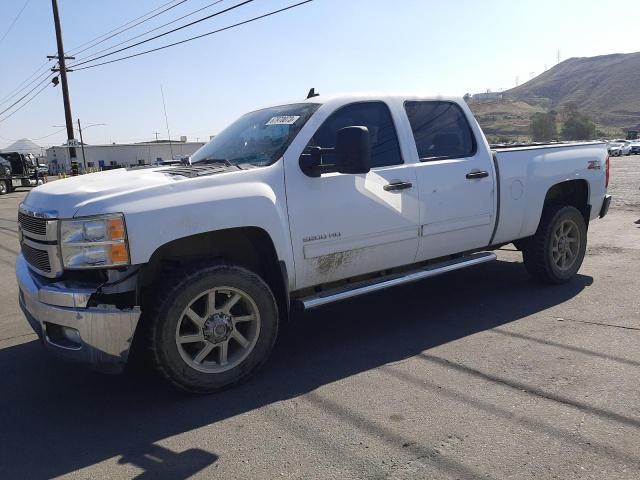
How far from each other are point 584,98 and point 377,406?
166m

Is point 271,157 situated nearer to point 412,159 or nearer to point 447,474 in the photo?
point 412,159

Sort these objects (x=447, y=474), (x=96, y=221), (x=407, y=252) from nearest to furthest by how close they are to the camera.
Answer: (x=447, y=474), (x=96, y=221), (x=407, y=252)

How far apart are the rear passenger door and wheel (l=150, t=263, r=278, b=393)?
1.65m

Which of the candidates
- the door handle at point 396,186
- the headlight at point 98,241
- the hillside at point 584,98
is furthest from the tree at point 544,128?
the headlight at point 98,241

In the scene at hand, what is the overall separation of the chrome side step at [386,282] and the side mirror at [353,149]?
0.93 meters

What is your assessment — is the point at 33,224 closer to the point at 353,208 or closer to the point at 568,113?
the point at 353,208

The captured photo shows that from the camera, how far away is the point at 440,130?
5000 mm

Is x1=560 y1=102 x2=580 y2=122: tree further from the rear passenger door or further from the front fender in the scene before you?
the front fender

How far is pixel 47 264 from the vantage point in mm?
3496

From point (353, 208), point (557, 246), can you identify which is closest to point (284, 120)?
point (353, 208)

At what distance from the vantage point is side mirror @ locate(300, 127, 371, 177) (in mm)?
3828

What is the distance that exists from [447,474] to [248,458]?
102 cm

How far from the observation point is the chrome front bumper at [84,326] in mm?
3260

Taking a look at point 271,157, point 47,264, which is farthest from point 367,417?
point 47,264
